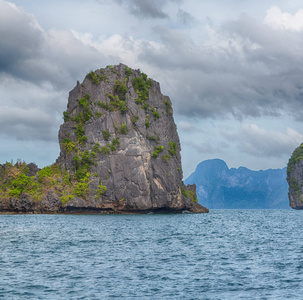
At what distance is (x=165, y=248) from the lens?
36562 millimetres

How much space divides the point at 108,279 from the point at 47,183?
9301 centimetres

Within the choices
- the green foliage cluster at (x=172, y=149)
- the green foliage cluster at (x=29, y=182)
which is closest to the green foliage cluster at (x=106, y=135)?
the green foliage cluster at (x=29, y=182)

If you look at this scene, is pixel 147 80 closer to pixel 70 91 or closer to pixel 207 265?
pixel 70 91

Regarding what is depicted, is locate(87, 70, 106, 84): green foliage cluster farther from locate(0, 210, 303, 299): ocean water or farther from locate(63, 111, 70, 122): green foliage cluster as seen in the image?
locate(0, 210, 303, 299): ocean water

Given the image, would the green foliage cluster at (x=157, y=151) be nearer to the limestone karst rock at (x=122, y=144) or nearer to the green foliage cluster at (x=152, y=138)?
the limestone karst rock at (x=122, y=144)

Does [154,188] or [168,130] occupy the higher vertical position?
[168,130]

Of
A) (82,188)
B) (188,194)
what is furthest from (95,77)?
(188,194)

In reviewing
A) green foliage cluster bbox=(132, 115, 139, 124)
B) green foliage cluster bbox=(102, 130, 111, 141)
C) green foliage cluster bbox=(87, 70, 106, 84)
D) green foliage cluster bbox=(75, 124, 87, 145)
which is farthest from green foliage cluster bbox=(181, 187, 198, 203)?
green foliage cluster bbox=(87, 70, 106, 84)

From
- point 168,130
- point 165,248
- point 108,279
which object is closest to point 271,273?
point 108,279

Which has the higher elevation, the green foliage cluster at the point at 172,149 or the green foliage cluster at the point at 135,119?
the green foliage cluster at the point at 135,119

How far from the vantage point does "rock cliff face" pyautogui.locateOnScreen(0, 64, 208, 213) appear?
110 metres

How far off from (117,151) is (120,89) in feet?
60.7

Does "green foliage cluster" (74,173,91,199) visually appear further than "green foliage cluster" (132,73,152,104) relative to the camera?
No

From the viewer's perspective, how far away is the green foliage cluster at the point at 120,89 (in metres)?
119
